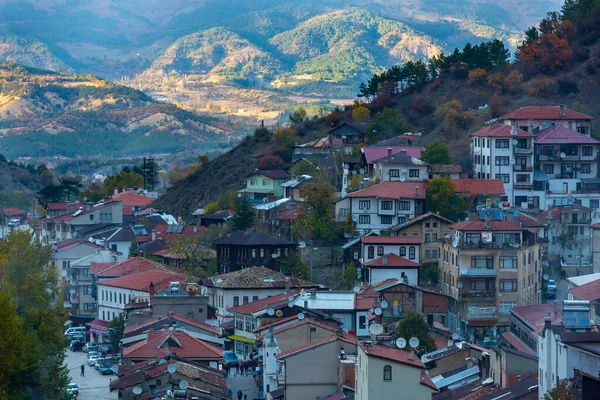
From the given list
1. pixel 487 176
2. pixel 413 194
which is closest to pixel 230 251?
pixel 413 194

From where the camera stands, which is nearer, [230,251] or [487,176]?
[230,251]

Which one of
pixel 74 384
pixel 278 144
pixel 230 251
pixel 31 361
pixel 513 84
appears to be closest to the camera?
pixel 31 361

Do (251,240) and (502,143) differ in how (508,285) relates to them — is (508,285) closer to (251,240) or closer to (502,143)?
(251,240)

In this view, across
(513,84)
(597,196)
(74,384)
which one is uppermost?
(513,84)

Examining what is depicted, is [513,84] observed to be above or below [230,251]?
above

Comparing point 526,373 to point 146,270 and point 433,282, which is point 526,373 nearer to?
point 433,282

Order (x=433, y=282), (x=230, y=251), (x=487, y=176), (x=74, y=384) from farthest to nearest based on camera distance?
(x=487, y=176), (x=230, y=251), (x=433, y=282), (x=74, y=384)
